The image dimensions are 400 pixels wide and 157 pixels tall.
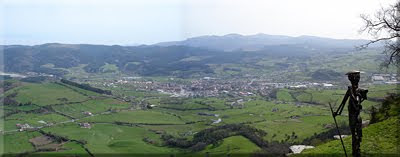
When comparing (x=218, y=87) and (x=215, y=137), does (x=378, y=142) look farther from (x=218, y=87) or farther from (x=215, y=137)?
(x=218, y=87)

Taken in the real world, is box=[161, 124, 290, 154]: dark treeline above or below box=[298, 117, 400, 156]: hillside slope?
below

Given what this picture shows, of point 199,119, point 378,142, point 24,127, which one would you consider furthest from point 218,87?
point 378,142

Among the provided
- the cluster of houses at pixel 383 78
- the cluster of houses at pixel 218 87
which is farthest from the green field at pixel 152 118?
the cluster of houses at pixel 383 78

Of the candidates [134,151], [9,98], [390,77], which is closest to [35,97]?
[9,98]

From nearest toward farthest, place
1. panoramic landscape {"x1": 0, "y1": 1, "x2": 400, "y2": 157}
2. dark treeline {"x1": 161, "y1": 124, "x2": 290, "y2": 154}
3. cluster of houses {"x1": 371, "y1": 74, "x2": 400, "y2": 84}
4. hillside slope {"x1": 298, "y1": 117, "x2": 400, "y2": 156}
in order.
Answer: hillside slope {"x1": 298, "y1": 117, "x2": 400, "y2": 156}, panoramic landscape {"x1": 0, "y1": 1, "x2": 400, "y2": 157}, dark treeline {"x1": 161, "y1": 124, "x2": 290, "y2": 154}, cluster of houses {"x1": 371, "y1": 74, "x2": 400, "y2": 84}

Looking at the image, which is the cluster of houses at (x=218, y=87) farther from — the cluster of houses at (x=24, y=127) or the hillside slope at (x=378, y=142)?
the hillside slope at (x=378, y=142)

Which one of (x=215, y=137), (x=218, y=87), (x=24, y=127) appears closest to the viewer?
(x=215, y=137)

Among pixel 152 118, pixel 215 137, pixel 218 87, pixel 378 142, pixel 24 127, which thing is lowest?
pixel 218 87

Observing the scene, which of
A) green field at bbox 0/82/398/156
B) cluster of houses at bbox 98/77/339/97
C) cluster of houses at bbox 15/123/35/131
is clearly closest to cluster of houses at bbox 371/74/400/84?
cluster of houses at bbox 98/77/339/97

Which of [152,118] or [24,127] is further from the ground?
[24,127]

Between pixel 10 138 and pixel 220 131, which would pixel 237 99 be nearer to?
pixel 220 131

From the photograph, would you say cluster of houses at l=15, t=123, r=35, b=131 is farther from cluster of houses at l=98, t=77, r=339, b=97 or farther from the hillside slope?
the hillside slope

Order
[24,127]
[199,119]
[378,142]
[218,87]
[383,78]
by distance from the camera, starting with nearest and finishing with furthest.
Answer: [378,142]
[24,127]
[199,119]
[383,78]
[218,87]
